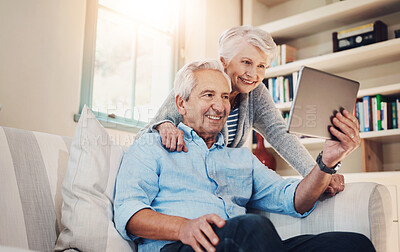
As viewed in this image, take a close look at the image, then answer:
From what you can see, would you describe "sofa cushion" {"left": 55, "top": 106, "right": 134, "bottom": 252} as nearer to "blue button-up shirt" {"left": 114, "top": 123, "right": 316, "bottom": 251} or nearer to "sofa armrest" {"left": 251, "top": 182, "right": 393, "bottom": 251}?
"blue button-up shirt" {"left": 114, "top": 123, "right": 316, "bottom": 251}

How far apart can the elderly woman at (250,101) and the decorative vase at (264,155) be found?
139 centimetres

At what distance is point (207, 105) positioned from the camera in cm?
147

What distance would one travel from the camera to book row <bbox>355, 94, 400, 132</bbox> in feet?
9.24

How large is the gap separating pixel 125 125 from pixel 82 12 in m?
0.80

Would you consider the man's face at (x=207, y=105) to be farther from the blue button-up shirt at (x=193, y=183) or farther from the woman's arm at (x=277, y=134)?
the woman's arm at (x=277, y=134)

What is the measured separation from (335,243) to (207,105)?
2.03 feet

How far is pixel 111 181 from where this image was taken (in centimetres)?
126

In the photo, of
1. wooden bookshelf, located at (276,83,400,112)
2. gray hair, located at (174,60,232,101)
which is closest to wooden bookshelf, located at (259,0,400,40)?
wooden bookshelf, located at (276,83,400,112)

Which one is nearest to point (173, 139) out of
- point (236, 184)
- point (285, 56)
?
point (236, 184)

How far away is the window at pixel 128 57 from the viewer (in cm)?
288

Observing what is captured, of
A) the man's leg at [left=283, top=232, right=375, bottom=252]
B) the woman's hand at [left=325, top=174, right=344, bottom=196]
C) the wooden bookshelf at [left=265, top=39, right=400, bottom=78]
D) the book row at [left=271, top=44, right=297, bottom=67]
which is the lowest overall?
the man's leg at [left=283, top=232, right=375, bottom=252]

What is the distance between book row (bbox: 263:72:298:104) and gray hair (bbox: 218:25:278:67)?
150cm

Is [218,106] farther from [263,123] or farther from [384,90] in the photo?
[384,90]

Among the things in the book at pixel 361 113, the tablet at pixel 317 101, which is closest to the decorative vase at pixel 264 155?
the book at pixel 361 113
